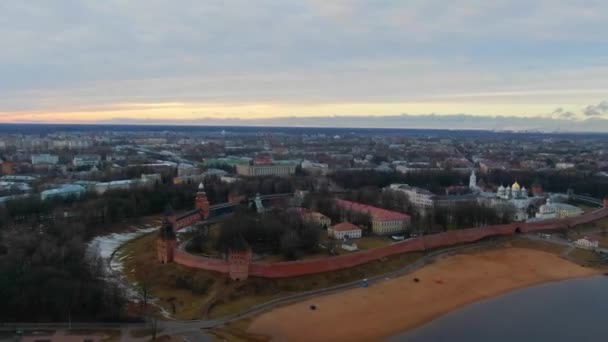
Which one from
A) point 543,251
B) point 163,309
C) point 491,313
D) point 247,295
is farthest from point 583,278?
point 163,309

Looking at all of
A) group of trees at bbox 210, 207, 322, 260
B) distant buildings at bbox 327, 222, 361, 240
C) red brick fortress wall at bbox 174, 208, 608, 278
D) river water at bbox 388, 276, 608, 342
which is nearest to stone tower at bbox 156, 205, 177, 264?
red brick fortress wall at bbox 174, 208, 608, 278

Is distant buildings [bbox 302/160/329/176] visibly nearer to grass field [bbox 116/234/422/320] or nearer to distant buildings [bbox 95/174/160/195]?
distant buildings [bbox 95/174/160/195]

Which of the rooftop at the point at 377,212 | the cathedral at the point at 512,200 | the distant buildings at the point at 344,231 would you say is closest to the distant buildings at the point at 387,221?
the rooftop at the point at 377,212

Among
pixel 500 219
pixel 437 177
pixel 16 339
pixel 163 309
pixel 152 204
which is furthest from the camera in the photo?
pixel 437 177

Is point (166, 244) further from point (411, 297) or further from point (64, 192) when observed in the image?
point (64, 192)

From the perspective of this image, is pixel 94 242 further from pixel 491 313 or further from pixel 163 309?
pixel 491 313
